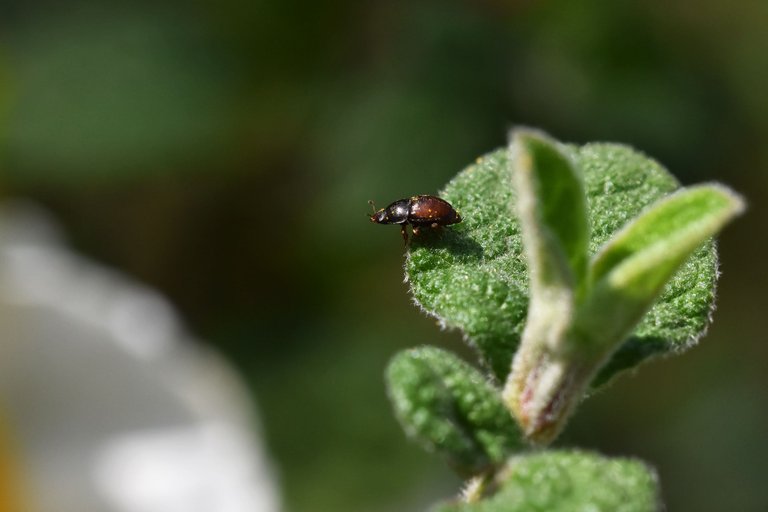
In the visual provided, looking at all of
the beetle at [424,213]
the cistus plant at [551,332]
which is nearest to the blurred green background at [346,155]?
the beetle at [424,213]

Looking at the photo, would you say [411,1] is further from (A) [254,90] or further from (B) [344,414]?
(B) [344,414]

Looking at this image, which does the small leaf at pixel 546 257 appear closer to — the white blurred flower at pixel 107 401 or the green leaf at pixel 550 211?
the green leaf at pixel 550 211

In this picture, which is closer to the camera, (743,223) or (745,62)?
(745,62)

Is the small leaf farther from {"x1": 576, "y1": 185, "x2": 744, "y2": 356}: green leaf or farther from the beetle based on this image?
the beetle

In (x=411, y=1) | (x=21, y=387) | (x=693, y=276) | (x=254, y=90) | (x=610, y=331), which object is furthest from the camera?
(x=254, y=90)

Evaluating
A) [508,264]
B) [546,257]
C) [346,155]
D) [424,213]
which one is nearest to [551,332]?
[546,257]

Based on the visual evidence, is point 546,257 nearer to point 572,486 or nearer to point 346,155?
point 572,486

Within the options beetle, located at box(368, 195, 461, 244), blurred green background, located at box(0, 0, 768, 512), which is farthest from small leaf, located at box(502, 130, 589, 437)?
blurred green background, located at box(0, 0, 768, 512)

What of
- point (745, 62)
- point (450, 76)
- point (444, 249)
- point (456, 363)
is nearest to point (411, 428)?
point (456, 363)
